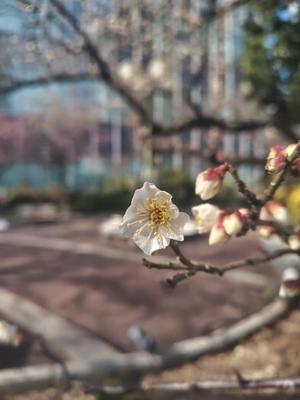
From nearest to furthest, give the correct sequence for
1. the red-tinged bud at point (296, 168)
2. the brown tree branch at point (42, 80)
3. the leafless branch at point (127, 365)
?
the red-tinged bud at point (296, 168) < the leafless branch at point (127, 365) < the brown tree branch at point (42, 80)

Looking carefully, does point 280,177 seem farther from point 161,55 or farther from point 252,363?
point 161,55

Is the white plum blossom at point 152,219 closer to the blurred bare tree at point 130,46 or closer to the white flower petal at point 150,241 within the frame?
the white flower petal at point 150,241

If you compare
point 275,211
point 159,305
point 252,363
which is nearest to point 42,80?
point 159,305

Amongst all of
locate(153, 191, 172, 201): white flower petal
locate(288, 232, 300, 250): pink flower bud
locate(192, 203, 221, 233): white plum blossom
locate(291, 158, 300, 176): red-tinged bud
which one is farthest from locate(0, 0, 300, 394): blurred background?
locate(153, 191, 172, 201): white flower petal

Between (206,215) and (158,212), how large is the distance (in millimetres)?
305

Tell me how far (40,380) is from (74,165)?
31622 millimetres

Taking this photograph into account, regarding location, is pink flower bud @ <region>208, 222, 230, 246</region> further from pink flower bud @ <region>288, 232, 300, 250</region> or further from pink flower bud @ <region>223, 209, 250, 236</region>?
pink flower bud @ <region>288, 232, 300, 250</region>

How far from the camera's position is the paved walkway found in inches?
209

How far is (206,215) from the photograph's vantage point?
69.5 inches

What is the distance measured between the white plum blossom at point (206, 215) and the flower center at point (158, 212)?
11.4 inches

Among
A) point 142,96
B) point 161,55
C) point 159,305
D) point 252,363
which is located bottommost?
point 252,363

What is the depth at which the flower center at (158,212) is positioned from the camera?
4.92 ft

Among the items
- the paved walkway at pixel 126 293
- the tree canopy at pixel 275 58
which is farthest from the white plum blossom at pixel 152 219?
the tree canopy at pixel 275 58

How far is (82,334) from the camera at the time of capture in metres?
4.90
